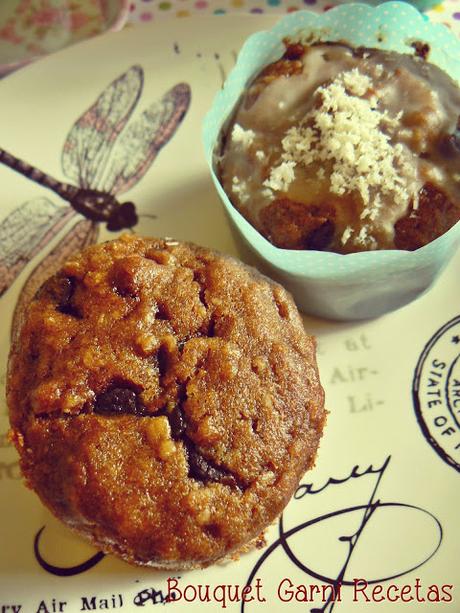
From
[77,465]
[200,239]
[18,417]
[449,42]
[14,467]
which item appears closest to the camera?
[77,465]

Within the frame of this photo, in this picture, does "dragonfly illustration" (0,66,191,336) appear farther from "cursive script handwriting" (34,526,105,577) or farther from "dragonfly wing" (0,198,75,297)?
"cursive script handwriting" (34,526,105,577)

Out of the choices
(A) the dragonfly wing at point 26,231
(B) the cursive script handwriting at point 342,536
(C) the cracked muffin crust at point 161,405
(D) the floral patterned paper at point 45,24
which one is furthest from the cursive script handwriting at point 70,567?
(D) the floral patterned paper at point 45,24

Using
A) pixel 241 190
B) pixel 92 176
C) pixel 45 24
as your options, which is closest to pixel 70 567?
pixel 241 190

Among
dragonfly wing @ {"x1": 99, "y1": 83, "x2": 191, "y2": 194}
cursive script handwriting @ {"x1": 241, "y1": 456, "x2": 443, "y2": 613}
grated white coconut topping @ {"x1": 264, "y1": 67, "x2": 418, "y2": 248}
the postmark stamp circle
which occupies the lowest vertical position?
cursive script handwriting @ {"x1": 241, "y1": 456, "x2": 443, "y2": 613}

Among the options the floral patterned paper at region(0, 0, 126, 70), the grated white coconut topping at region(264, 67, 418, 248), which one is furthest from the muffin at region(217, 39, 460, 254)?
the floral patterned paper at region(0, 0, 126, 70)

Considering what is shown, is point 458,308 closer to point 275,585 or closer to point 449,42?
point 449,42

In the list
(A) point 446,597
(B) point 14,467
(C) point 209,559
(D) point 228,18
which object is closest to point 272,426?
(C) point 209,559

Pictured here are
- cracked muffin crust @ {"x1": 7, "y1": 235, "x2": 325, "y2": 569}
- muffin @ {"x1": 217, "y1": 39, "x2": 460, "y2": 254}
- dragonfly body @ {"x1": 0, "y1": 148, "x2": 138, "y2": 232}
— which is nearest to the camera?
cracked muffin crust @ {"x1": 7, "y1": 235, "x2": 325, "y2": 569}

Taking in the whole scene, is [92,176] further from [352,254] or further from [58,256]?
[352,254]
